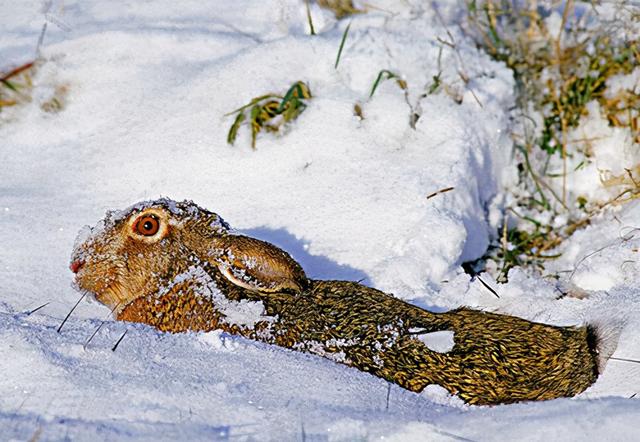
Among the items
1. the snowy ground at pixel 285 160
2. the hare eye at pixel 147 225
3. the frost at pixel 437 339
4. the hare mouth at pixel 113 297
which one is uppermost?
the snowy ground at pixel 285 160

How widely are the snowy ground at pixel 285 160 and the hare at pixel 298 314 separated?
0.55 ft

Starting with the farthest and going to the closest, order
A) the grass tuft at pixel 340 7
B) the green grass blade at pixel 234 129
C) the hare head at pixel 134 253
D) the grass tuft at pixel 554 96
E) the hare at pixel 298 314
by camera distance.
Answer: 1. the grass tuft at pixel 340 7
2. the grass tuft at pixel 554 96
3. the green grass blade at pixel 234 129
4. the hare head at pixel 134 253
5. the hare at pixel 298 314

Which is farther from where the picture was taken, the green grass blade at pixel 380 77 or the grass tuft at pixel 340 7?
the grass tuft at pixel 340 7

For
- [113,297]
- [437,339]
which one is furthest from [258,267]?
[437,339]

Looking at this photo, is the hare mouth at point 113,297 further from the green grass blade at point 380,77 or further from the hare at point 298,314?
the green grass blade at point 380,77

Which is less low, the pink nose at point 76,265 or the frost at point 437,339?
the pink nose at point 76,265

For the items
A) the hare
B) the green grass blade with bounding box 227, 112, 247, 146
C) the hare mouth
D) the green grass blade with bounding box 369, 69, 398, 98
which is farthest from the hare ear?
the green grass blade with bounding box 369, 69, 398, 98

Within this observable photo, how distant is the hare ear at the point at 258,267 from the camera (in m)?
3.85

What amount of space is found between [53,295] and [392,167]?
6.81 ft

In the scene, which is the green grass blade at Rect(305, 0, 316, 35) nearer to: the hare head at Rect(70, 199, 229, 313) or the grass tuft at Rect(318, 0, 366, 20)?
the grass tuft at Rect(318, 0, 366, 20)

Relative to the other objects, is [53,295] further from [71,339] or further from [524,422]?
[524,422]

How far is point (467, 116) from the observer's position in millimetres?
5500

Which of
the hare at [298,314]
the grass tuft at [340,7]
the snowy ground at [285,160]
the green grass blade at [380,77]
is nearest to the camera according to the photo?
the hare at [298,314]

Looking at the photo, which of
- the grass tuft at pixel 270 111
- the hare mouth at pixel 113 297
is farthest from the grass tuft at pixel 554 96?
the hare mouth at pixel 113 297
